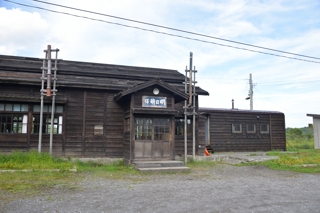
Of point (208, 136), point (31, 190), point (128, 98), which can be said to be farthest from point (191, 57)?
point (31, 190)

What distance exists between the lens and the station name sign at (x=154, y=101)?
12.1 m

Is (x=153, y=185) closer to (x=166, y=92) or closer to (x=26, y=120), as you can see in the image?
(x=166, y=92)

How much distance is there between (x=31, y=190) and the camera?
270 inches

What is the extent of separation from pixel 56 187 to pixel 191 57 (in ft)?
29.1

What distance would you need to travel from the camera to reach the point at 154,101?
12.2 meters

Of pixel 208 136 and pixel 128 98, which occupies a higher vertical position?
pixel 128 98

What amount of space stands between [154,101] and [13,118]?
5896mm

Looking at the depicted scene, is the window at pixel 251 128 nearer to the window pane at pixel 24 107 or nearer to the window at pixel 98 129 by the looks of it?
the window at pixel 98 129

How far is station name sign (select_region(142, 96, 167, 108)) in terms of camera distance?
12.1 meters

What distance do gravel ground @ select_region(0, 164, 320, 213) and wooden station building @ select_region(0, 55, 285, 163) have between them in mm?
2973

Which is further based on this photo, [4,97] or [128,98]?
[128,98]

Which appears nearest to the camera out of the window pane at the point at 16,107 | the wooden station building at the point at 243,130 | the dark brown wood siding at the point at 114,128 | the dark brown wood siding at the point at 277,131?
the window pane at the point at 16,107

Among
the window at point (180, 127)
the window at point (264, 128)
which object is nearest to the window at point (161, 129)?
the window at point (180, 127)

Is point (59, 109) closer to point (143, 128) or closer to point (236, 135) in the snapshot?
point (143, 128)
